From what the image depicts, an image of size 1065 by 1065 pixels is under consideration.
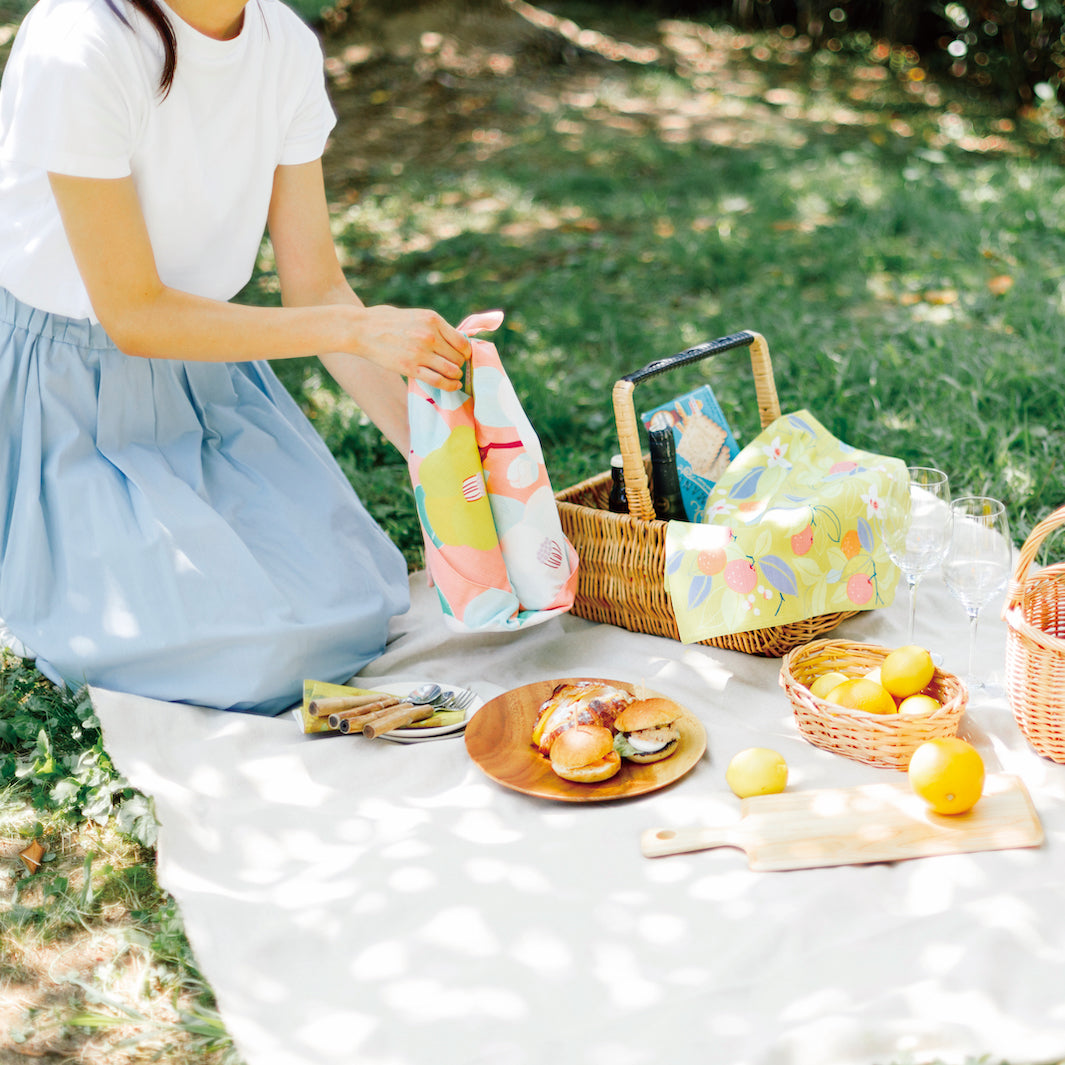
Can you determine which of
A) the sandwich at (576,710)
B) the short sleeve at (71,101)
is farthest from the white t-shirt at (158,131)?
the sandwich at (576,710)

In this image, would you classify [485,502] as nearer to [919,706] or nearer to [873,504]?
[873,504]

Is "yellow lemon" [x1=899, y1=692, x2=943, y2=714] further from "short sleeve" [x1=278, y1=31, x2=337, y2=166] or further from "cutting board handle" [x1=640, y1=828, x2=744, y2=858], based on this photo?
"short sleeve" [x1=278, y1=31, x2=337, y2=166]

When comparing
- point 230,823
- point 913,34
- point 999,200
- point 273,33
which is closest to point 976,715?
point 230,823

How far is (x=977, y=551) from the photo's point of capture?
7.09 feet

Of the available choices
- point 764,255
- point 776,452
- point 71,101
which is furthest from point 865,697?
point 764,255

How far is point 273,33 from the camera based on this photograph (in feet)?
7.98

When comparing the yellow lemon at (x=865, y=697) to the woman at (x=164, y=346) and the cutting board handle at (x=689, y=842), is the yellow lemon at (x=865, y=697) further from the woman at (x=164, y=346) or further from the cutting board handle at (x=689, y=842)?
the woman at (x=164, y=346)

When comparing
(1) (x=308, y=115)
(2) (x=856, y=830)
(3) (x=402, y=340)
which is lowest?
(2) (x=856, y=830)

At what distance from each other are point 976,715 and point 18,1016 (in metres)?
1.76

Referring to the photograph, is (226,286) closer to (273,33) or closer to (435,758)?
(273,33)

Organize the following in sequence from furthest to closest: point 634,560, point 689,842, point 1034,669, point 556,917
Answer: point 634,560
point 1034,669
point 689,842
point 556,917

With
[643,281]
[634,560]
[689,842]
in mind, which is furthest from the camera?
[643,281]

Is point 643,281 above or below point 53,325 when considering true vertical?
below

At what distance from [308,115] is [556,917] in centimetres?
175
